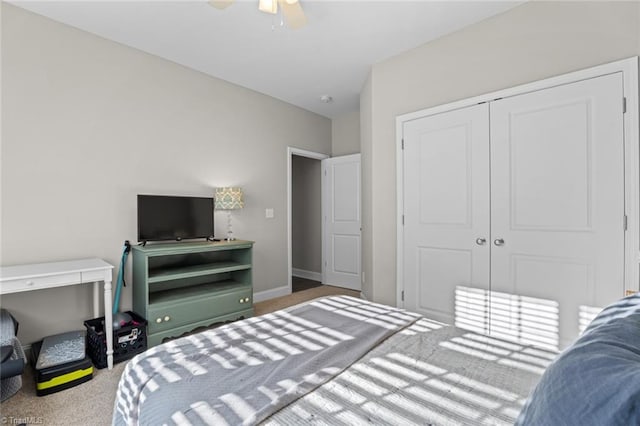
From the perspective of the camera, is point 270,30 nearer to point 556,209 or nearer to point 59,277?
point 59,277

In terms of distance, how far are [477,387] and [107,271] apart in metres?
2.44

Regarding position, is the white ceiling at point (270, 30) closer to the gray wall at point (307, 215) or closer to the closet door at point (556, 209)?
the closet door at point (556, 209)

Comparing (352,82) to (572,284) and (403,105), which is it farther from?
(572,284)

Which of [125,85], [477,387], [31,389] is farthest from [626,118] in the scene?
[31,389]

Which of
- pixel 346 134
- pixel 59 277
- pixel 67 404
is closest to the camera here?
pixel 67 404

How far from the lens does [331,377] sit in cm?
101

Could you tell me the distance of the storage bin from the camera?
2266mm

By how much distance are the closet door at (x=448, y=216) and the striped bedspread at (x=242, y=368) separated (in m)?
1.42

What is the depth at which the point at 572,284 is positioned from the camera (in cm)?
217

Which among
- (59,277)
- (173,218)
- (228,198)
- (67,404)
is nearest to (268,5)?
(228,198)

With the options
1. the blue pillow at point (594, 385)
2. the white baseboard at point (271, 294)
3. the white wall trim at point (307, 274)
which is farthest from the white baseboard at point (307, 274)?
the blue pillow at point (594, 385)

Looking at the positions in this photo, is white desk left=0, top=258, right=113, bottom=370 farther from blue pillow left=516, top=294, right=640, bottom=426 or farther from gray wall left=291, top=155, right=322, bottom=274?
gray wall left=291, top=155, right=322, bottom=274

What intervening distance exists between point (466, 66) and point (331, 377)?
110 inches

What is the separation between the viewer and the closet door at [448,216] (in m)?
2.60
